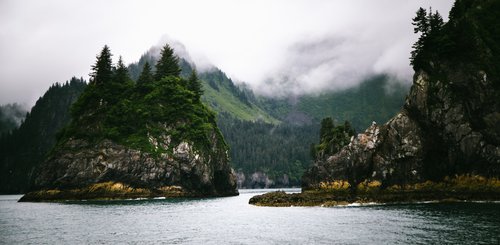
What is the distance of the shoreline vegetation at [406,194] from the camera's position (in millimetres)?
79375

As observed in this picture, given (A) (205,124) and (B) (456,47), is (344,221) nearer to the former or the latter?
(B) (456,47)

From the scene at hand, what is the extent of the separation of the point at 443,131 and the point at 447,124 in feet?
5.89

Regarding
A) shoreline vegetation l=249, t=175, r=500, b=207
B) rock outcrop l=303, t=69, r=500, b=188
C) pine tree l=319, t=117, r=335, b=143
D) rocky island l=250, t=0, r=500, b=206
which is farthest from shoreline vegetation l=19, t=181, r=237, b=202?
pine tree l=319, t=117, r=335, b=143

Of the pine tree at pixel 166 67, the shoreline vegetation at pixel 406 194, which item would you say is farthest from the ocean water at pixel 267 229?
the pine tree at pixel 166 67

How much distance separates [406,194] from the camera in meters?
86.1

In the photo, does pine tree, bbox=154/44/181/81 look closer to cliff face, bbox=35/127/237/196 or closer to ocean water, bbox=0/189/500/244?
cliff face, bbox=35/127/237/196

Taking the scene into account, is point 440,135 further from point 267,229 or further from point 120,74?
point 120,74

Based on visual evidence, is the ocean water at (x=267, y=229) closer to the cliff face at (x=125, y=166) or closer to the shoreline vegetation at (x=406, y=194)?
the shoreline vegetation at (x=406, y=194)

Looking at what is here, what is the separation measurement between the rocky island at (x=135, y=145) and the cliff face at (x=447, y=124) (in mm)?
62351

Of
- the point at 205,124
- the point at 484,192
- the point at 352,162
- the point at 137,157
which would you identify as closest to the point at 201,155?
the point at 205,124

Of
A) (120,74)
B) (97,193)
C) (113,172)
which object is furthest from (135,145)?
(120,74)

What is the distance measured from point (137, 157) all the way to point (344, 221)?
8554 centimetres

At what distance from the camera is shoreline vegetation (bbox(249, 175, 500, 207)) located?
7938 cm

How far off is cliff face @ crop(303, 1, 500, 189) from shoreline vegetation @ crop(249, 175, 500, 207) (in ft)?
5.27
